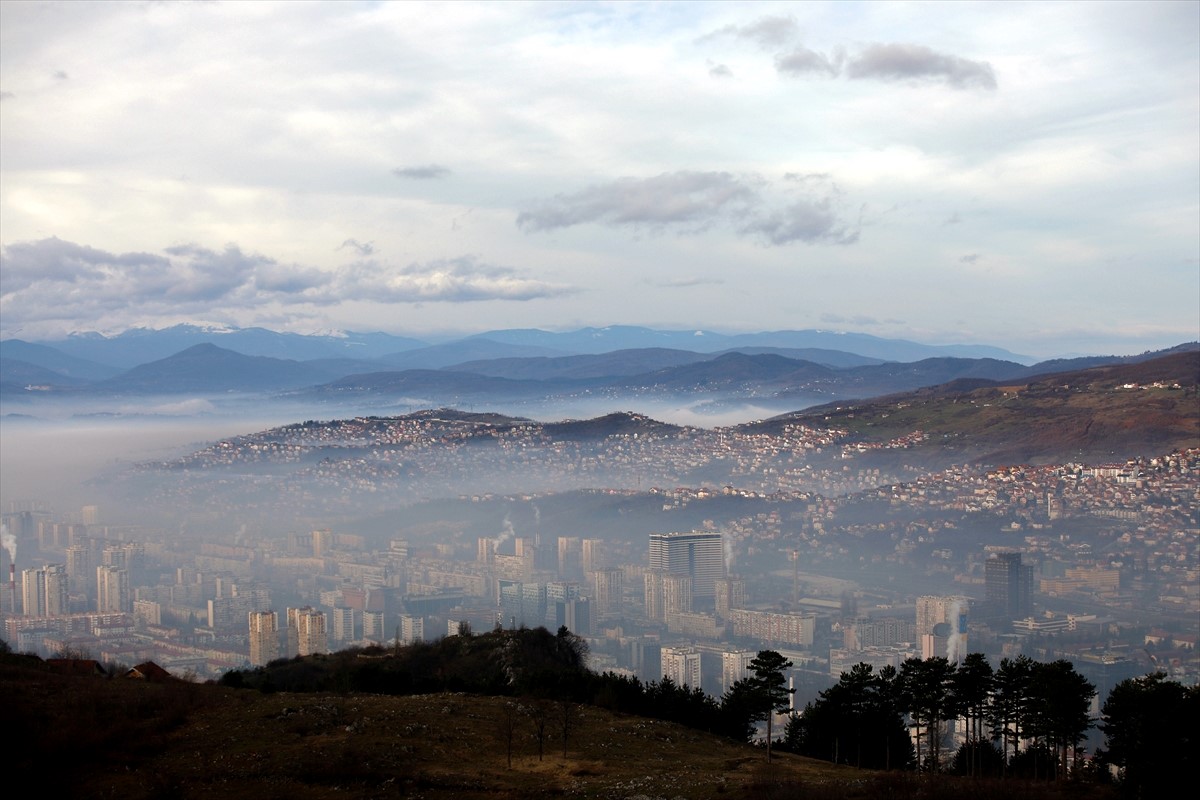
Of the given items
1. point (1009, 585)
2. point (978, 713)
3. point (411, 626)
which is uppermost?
point (978, 713)

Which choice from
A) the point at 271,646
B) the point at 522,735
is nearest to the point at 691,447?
the point at 271,646

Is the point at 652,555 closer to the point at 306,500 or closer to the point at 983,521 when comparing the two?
the point at 983,521

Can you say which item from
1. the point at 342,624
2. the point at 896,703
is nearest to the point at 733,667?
the point at 342,624

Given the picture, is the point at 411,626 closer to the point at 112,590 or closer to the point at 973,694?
the point at 112,590

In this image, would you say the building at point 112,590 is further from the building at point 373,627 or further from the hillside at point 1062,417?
the hillside at point 1062,417

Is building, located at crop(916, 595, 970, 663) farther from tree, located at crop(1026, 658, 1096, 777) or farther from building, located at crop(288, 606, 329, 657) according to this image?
tree, located at crop(1026, 658, 1096, 777)

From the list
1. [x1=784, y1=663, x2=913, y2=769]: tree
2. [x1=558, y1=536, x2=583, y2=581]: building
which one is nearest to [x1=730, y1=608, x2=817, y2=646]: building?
[x1=558, y1=536, x2=583, y2=581]: building
